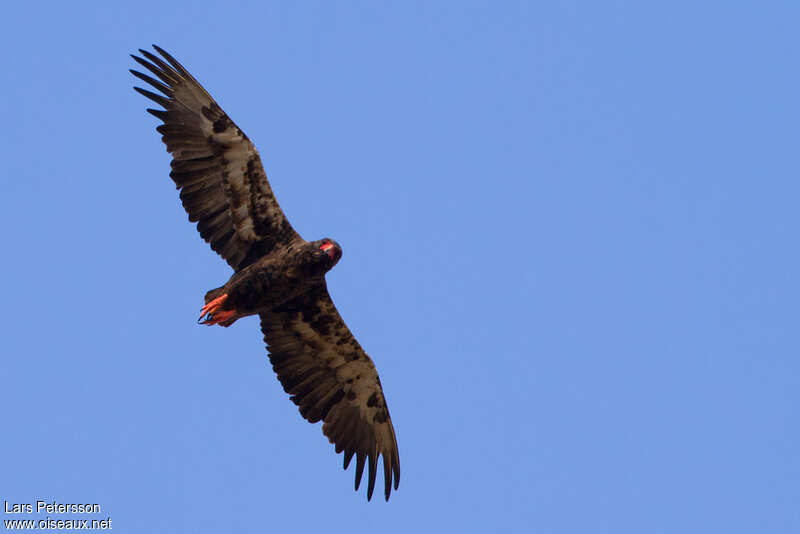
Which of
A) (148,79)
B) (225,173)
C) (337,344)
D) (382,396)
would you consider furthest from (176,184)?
(382,396)

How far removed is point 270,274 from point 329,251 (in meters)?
1.22

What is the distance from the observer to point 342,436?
62.1ft

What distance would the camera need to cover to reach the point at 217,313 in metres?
17.5

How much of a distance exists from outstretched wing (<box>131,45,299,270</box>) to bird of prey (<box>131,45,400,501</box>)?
0.02 m

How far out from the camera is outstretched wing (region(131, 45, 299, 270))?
17859 mm

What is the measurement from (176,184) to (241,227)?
146 cm

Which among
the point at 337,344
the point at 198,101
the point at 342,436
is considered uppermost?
the point at 198,101

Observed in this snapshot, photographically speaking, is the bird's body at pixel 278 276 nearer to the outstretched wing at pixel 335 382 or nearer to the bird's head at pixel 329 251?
the bird's head at pixel 329 251

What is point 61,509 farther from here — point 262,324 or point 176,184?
point 176,184

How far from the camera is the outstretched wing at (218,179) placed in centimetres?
1786

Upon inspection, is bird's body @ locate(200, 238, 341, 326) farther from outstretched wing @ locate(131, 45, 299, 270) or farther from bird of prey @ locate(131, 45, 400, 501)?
outstretched wing @ locate(131, 45, 299, 270)

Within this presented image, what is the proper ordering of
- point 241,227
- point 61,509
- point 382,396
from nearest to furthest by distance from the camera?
1. point 61,509
2. point 241,227
3. point 382,396

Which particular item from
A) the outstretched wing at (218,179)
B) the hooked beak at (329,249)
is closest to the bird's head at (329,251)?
the hooked beak at (329,249)

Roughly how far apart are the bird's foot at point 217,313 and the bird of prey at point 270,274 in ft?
0.07
